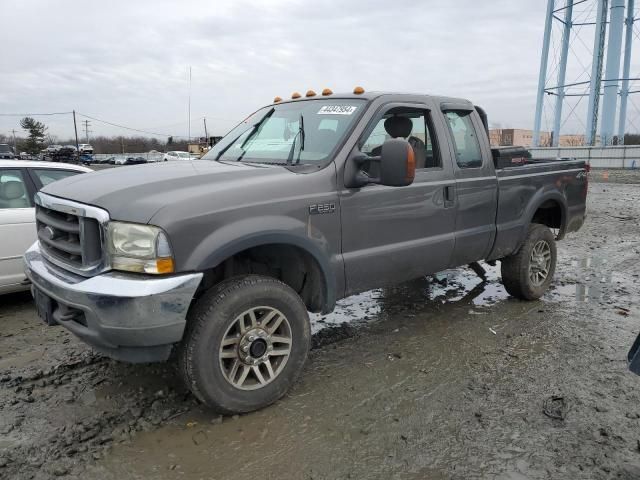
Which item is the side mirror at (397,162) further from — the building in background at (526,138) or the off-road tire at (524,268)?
the building in background at (526,138)

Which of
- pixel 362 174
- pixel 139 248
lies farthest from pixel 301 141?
pixel 139 248

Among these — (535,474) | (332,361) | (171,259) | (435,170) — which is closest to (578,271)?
(435,170)

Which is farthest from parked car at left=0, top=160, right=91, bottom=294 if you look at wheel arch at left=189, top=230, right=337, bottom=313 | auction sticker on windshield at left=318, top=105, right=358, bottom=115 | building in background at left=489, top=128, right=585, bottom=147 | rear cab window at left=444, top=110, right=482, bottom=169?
building in background at left=489, top=128, right=585, bottom=147

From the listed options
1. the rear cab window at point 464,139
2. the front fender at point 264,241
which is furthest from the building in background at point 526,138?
the front fender at point 264,241

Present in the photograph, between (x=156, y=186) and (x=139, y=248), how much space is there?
450 mm

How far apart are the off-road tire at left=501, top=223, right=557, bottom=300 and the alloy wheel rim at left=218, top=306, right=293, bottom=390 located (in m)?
3.02

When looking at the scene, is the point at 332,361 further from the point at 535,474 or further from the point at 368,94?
the point at 368,94

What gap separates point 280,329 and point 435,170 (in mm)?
1939

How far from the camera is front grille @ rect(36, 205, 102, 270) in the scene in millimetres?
2814

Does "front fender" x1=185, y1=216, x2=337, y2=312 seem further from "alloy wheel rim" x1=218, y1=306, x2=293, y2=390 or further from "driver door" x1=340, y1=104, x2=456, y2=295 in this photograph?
"alloy wheel rim" x1=218, y1=306, x2=293, y2=390

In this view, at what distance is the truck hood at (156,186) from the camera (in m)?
2.75

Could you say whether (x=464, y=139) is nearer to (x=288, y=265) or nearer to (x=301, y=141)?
(x=301, y=141)

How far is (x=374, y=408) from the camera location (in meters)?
3.20

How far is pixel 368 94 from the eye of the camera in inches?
156
